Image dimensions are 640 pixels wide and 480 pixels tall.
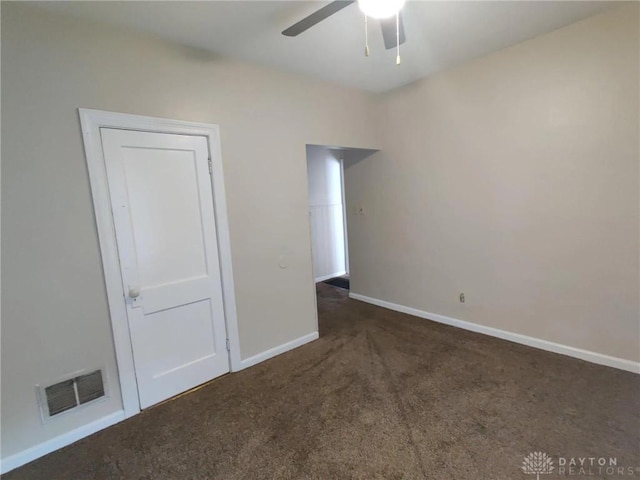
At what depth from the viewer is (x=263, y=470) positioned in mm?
1726

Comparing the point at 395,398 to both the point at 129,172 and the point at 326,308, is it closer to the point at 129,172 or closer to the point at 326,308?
the point at 326,308

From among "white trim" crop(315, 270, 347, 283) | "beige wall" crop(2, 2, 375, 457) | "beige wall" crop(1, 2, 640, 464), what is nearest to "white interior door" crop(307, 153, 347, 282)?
"white trim" crop(315, 270, 347, 283)

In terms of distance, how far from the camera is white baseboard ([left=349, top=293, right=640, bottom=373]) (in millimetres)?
2458

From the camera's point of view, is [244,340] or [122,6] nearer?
[122,6]

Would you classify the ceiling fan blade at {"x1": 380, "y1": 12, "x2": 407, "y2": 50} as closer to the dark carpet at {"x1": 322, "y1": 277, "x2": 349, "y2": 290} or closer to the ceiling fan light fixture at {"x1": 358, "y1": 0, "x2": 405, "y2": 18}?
the ceiling fan light fixture at {"x1": 358, "y1": 0, "x2": 405, "y2": 18}

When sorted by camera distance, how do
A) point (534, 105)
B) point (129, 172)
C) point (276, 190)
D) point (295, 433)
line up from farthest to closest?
point (276, 190) → point (534, 105) → point (129, 172) → point (295, 433)

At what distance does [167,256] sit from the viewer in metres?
2.35

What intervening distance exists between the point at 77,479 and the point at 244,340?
1325mm

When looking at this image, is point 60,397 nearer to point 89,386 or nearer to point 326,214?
point 89,386

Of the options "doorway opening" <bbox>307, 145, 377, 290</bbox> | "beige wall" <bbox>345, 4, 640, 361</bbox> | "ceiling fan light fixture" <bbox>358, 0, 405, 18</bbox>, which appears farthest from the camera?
"doorway opening" <bbox>307, 145, 377, 290</bbox>

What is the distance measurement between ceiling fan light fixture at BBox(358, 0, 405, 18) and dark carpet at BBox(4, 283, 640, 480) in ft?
7.72

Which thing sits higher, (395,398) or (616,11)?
(616,11)

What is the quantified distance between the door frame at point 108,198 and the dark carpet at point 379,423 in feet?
1.24

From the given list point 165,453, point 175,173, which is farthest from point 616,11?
point 165,453
